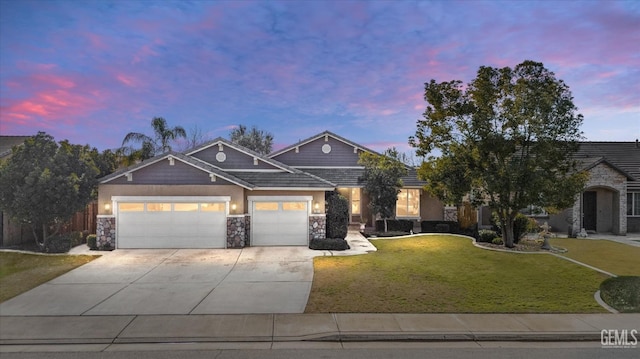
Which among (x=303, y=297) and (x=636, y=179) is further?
(x=636, y=179)

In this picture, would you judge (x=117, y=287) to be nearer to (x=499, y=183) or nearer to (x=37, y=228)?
(x=37, y=228)

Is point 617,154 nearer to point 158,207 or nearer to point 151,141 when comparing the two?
point 158,207

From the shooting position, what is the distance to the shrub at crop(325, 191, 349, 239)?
20.1 m

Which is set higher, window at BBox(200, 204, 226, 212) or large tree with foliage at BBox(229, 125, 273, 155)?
large tree with foliage at BBox(229, 125, 273, 155)

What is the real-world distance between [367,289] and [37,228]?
17.1m

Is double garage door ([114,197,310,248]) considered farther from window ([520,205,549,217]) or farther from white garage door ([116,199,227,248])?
window ([520,205,549,217])

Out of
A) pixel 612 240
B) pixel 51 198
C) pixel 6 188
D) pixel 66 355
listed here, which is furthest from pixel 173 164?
pixel 612 240

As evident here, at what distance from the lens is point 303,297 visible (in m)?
11.1

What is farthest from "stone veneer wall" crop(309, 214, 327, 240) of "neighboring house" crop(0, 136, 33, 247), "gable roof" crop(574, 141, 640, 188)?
"gable roof" crop(574, 141, 640, 188)

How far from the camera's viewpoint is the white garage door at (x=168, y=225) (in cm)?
1891

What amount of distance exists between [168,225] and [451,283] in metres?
13.0

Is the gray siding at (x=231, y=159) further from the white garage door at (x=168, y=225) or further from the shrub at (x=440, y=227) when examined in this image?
the shrub at (x=440, y=227)

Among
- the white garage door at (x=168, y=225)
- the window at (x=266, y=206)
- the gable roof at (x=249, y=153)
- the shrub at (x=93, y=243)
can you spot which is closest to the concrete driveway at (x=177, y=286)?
the white garage door at (x=168, y=225)

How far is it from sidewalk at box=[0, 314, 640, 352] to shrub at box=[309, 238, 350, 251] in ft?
29.7
